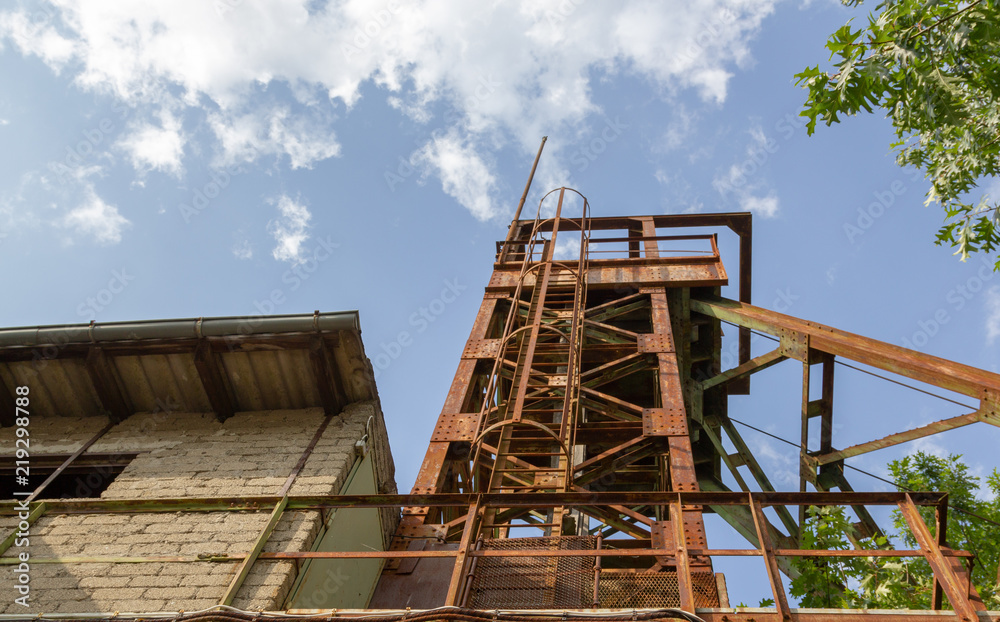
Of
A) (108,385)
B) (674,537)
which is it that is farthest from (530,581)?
(108,385)

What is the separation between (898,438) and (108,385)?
845 centimetres

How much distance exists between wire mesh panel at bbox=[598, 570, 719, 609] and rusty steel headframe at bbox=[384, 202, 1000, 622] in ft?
0.05

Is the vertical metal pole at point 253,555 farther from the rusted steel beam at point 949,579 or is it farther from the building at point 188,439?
the rusted steel beam at point 949,579

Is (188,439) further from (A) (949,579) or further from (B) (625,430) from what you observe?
(A) (949,579)

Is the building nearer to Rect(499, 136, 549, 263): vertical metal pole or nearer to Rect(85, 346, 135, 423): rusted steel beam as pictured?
Rect(85, 346, 135, 423): rusted steel beam

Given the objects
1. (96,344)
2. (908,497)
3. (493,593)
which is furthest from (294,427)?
(908,497)

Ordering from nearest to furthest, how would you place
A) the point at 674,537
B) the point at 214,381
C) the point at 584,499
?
the point at 584,499 < the point at 674,537 < the point at 214,381

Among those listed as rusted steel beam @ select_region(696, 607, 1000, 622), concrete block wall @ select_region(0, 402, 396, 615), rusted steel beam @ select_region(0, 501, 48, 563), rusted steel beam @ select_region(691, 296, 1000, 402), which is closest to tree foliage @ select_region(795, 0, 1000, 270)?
rusted steel beam @ select_region(691, 296, 1000, 402)

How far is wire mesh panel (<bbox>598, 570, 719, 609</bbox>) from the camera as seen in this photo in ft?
13.8

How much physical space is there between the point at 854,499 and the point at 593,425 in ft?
12.8

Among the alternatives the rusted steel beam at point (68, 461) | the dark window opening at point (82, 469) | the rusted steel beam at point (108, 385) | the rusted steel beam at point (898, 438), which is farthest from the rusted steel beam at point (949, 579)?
the rusted steel beam at point (108, 385)

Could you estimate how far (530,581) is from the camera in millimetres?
4469

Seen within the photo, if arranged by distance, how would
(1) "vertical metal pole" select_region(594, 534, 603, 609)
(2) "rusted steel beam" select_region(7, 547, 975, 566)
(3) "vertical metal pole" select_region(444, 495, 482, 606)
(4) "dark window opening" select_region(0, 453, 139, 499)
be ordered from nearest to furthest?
(3) "vertical metal pole" select_region(444, 495, 482, 606), (2) "rusted steel beam" select_region(7, 547, 975, 566), (1) "vertical metal pole" select_region(594, 534, 603, 609), (4) "dark window opening" select_region(0, 453, 139, 499)

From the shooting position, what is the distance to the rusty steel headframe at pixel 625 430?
4.35m
